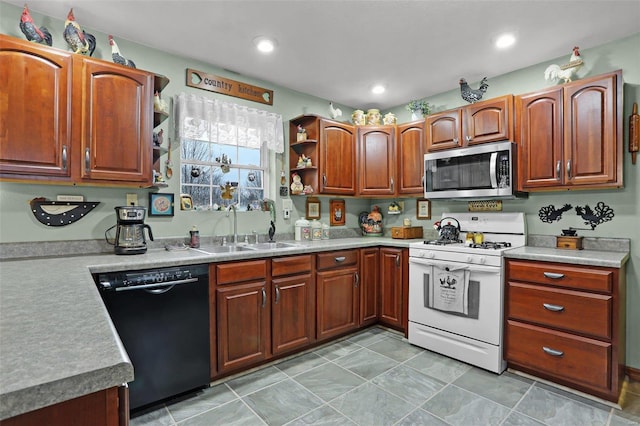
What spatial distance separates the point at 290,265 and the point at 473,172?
1.84 meters

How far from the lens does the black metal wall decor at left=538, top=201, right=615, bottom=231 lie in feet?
8.50

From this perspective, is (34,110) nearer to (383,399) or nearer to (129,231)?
(129,231)

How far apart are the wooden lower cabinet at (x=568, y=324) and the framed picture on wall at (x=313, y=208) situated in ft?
6.49

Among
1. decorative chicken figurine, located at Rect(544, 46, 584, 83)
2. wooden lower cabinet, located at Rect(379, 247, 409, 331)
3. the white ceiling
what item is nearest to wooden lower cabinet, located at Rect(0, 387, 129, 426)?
the white ceiling

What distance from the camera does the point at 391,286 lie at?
3367 millimetres

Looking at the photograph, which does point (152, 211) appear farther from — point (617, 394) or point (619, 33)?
point (619, 33)

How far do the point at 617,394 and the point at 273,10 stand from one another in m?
3.31

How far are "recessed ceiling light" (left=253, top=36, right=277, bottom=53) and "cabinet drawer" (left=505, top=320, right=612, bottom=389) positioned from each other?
283 cm

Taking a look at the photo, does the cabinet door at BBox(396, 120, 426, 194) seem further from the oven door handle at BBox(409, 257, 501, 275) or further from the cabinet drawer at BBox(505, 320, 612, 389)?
the cabinet drawer at BBox(505, 320, 612, 389)

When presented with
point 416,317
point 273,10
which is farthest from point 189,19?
point 416,317

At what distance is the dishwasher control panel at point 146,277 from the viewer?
188 cm

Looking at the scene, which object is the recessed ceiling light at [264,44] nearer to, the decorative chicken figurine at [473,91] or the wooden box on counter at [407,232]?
the decorative chicken figurine at [473,91]

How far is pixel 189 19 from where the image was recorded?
229cm

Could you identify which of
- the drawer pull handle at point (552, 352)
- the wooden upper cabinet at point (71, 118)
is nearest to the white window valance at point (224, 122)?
the wooden upper cabinet at point (71, 118)
